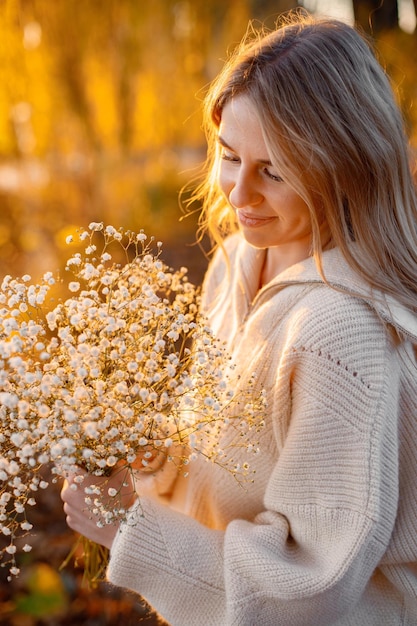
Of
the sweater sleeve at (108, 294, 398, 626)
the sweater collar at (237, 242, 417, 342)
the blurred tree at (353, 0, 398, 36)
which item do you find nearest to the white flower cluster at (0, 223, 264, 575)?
the sweater sleeve at (108, 294, 398, 626)

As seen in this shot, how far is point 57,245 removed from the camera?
450 centimetres

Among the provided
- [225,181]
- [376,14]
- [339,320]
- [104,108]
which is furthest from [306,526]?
[104,108]

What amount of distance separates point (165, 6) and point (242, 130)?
4.28 m

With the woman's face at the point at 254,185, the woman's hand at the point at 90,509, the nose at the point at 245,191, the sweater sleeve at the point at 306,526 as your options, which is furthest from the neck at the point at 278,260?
the woman's hand at the point at 90,509

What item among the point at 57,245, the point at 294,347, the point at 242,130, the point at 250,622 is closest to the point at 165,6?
the point at 57,245

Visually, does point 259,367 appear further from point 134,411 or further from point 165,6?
point 165,6

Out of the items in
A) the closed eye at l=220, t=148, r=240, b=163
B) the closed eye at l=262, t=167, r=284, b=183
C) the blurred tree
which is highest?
the blurred tree

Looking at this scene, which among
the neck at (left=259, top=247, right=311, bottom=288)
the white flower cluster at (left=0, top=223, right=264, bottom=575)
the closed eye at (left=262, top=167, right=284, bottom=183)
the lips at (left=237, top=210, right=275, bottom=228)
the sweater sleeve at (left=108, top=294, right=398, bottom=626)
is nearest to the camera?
the white flower cluster at (left=0, top=223, right=264, bottom=575)

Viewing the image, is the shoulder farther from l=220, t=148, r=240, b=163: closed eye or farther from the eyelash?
l=220, t=148, r=240, b=163: closed eye

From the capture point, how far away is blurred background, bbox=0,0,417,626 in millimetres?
Result: 3938

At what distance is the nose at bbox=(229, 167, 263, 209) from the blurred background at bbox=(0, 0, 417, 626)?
65.4 inches

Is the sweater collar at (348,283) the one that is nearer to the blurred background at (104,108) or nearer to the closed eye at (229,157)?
the closed eye at (229,157)

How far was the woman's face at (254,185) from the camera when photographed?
1.46 m

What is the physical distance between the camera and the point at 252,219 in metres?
1.58
